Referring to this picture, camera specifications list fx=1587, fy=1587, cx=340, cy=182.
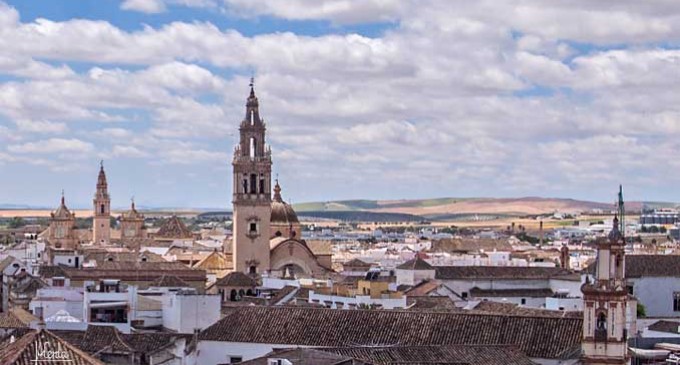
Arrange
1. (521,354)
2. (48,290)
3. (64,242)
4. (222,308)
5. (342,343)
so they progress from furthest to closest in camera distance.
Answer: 1. (64,242)
2. (48,290)
3. (222,308)
4. (342,343)
5. (521,354)

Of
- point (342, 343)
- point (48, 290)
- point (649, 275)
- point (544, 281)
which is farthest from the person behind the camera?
point (544, 281)

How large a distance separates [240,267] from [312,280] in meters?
12.4

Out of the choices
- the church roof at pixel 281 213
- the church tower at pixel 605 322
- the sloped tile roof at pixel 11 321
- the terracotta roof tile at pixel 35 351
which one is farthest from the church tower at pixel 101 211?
the terracotta roof tile at pixel 35 351

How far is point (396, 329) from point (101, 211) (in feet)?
304

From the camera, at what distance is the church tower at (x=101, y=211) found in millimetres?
128125

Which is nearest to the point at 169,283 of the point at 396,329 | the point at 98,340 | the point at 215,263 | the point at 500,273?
the point at 500,273

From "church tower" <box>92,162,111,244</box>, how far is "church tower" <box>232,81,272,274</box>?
4557 cm

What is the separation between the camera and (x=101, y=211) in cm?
12962

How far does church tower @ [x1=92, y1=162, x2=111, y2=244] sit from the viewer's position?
420 feet

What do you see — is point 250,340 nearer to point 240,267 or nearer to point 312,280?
point 312,280

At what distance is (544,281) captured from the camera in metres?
70.9

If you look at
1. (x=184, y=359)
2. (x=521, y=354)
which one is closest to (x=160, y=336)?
(x=184, y=359)

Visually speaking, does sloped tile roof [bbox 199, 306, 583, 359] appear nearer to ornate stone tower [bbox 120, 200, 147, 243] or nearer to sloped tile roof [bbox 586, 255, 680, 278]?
sloped tile roof [bbox 586, 255, 680, 278]

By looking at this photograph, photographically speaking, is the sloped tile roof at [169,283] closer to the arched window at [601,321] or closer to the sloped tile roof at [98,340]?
the sloped tile roof at [98,340]
